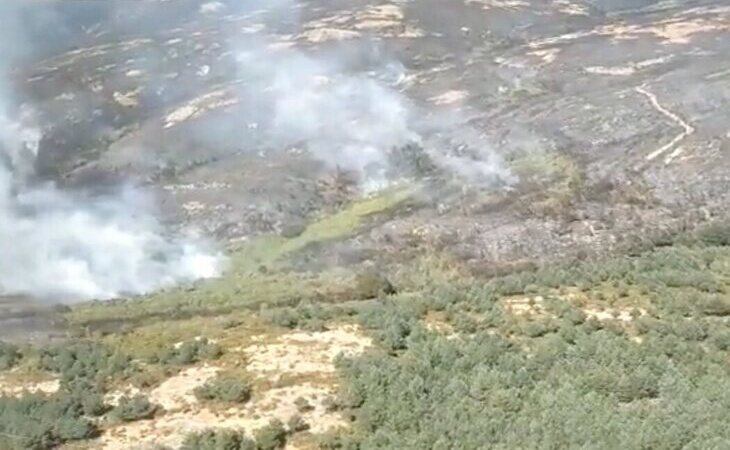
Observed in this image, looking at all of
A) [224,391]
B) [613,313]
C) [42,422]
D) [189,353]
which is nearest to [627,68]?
[613,313]

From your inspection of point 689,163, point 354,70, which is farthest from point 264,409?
point 354,70

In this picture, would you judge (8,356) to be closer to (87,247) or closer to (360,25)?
(87,247)

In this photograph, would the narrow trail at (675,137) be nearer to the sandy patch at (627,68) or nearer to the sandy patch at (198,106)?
the sandy patch at (627,68)

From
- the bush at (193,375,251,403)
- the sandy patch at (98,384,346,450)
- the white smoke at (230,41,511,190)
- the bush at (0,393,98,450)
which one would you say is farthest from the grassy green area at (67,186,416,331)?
the sandy patch at (98,384,346,450)

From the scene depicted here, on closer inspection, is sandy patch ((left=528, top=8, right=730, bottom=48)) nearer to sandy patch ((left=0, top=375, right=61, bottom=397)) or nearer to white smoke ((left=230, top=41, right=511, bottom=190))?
white smoke ((left=230, top=41, right=511, bottom=190))

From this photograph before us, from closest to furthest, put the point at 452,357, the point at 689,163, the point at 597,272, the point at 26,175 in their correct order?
the point at 452,357, the point at 597,272, the point at 689,163, the point at 26,175

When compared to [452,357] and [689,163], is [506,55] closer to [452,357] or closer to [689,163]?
[689,163]

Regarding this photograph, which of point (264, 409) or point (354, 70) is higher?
point (264, 409)
